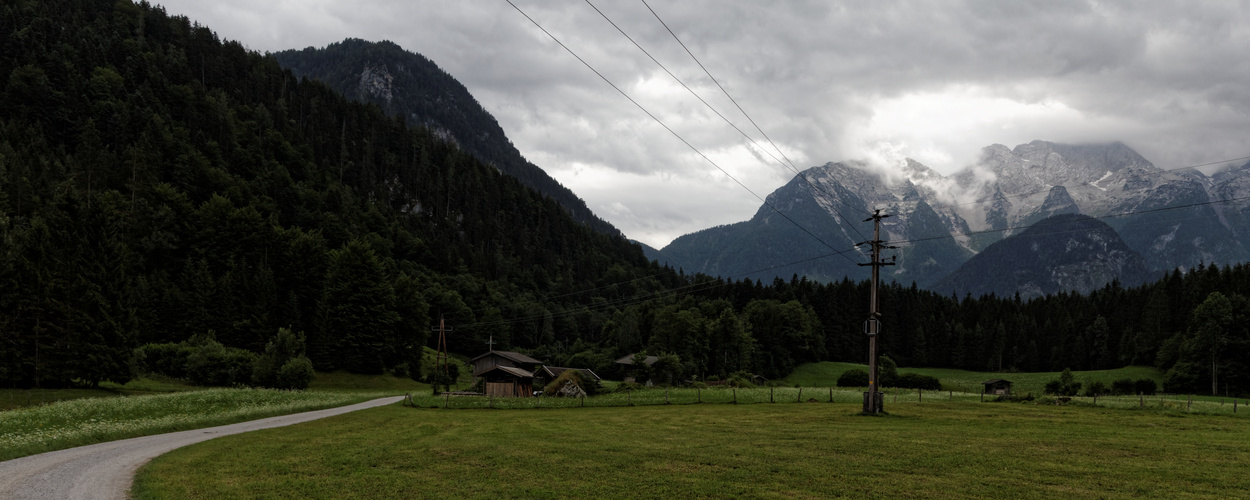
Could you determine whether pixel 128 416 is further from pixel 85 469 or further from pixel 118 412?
pixel 85 469

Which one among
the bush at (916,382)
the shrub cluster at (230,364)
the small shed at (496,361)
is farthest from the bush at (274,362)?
the bush at (916,382)

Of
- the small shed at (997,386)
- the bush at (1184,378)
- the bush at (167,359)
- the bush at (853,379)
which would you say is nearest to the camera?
the bush at (167,359)

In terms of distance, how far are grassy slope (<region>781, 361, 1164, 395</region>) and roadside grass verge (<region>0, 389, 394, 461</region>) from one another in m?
98.4

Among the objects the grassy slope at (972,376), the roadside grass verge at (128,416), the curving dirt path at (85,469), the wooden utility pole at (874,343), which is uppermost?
the wooden utility pole at (874,343)

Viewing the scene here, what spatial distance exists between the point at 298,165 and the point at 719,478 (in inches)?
8023

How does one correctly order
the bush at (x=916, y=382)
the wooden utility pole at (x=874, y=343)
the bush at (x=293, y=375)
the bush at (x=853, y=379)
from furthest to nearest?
1. the bush at (x=853, y=379)
2. the bush at (x=916, y=382)
3. the bush at (x=293, y=375)
4. the wooden utility pole at (x=874, y=343)

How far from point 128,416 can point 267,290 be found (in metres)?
74.0

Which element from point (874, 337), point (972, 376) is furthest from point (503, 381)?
point (972, 376)

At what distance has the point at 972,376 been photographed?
492 feet

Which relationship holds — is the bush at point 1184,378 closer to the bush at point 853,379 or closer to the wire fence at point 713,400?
the bush at point 853,379

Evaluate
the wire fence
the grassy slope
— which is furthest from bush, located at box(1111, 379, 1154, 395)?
the wire fence

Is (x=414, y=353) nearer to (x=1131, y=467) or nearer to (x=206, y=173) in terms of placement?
(x=206, y=173)

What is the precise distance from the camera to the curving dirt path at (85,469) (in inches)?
737

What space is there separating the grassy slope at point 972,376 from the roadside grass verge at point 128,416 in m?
98.4
